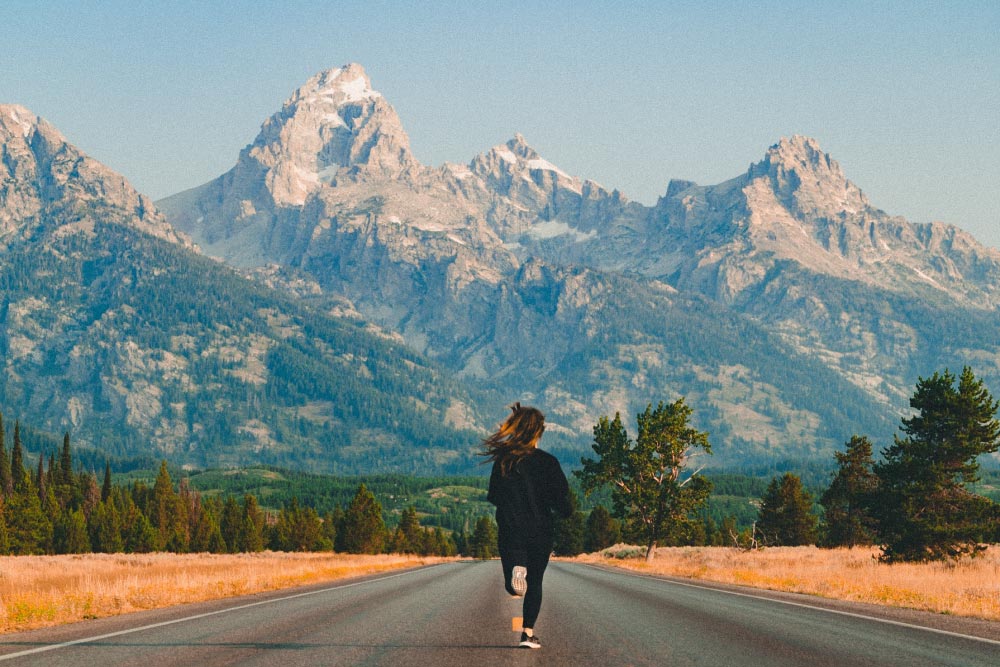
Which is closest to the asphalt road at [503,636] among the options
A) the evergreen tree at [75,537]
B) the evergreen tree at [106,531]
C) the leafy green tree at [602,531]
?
the evergreen tree at [75,537]

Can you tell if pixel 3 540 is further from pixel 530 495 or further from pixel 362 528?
pixel 530 495

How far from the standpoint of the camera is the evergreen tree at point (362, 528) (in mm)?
125750

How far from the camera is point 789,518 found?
11325cm

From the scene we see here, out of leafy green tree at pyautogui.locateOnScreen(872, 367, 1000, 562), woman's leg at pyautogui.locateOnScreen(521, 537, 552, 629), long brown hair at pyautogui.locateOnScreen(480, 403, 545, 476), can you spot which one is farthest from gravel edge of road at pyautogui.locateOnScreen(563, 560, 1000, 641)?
leafy green tree at pyautogui.locateOnScreen(872, 367, 1000, 562)

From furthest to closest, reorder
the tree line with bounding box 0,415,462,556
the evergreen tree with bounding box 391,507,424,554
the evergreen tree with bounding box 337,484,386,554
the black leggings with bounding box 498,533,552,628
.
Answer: the evergreen tree with bounding box 391,507,424,554 < the evergreen tree with bounding box 337,484,386,554 < the tree line with bounding box 0,415,462,556 < the black leggings with bounding box 498,533,552,628

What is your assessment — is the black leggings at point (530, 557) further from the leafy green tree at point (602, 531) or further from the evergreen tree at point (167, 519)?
the leafy green tree at point (602, 531)

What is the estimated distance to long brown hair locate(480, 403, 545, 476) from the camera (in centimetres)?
1462

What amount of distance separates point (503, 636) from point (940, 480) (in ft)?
143

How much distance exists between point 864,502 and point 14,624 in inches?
1950

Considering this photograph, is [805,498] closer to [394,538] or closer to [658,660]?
[394,538]

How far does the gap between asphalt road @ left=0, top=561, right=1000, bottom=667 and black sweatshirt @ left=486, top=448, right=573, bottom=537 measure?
1880 mm

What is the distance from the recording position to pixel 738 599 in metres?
26.7

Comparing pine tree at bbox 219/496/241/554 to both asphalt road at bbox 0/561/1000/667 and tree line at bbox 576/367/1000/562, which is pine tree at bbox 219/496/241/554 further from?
asphalt road at bbox 0/561/1000/667

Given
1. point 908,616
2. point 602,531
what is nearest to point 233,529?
point 602,531
